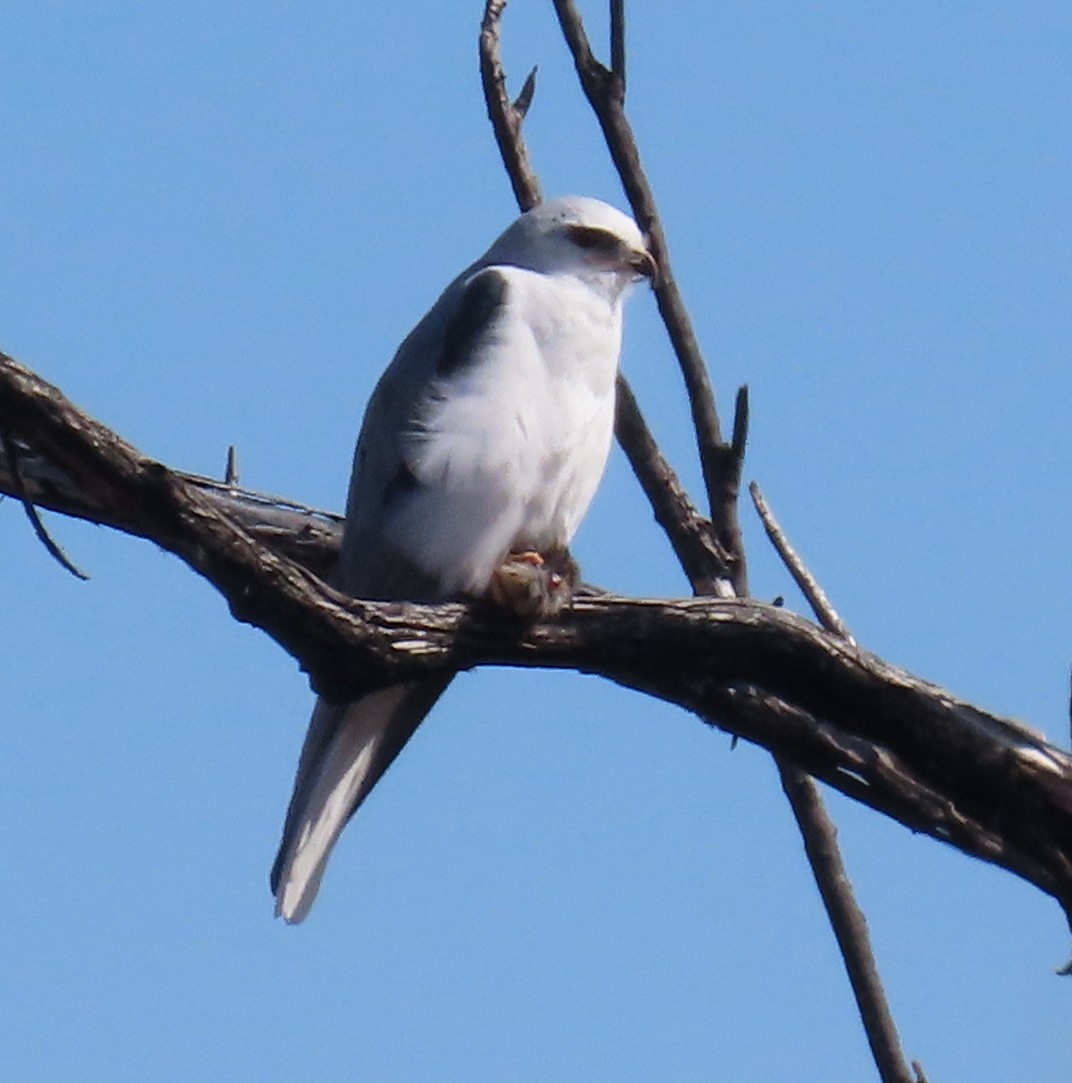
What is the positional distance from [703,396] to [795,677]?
1.51 m

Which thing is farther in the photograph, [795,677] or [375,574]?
[375,574]

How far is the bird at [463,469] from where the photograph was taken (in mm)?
5074

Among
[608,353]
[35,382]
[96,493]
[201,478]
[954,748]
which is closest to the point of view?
[35,382]

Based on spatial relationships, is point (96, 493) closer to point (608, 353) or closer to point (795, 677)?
point (795, 677)

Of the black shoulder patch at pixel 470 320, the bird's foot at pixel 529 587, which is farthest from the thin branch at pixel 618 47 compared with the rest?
the bird's foot at pixel 529 587

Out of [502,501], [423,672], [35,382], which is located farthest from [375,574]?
[35,382]

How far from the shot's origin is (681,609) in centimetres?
388

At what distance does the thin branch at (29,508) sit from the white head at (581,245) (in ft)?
9.05

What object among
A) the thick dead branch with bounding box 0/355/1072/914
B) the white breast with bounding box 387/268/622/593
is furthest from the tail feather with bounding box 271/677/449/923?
the thick dead branch with bounding box 0/355/1072/914

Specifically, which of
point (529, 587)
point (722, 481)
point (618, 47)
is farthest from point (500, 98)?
point (529, 587)

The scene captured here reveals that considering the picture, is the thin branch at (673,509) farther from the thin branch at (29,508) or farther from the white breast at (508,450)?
the thin branch at (29,508)

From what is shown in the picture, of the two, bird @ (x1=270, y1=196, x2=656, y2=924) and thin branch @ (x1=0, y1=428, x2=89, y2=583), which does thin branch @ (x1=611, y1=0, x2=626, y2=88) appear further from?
thin branch @ (x1=0, y1=428, x2=89, y2=583)

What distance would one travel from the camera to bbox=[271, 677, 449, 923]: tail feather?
543 cm

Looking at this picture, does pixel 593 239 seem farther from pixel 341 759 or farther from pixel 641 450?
pixel 341 759
